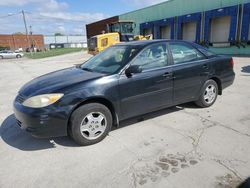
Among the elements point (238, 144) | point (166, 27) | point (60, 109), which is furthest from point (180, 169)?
point (166, 27)

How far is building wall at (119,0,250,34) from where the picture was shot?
1858 cm

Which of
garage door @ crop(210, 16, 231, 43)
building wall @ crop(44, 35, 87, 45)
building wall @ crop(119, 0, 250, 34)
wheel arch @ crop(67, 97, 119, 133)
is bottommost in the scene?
wheel arch @ crop(67, 97, 119, 133)

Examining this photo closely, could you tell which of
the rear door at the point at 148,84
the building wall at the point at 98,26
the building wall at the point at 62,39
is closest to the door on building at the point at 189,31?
the building wall at the point at 98,26

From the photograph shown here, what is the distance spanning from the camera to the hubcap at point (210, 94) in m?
4.61

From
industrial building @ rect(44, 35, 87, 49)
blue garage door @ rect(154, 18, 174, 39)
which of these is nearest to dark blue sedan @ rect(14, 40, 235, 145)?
blue garage door @ rect(154, 18, 174, 39)

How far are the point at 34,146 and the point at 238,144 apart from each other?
323 centimetres

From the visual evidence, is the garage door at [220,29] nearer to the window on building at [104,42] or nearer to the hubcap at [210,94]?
the window on building at [104,42]

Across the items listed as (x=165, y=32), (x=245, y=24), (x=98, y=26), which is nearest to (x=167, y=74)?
(x=245, y=24)

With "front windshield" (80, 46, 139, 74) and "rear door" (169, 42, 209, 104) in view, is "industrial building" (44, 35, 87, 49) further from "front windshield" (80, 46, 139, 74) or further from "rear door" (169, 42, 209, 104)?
"rear door" (169, 42, 209, 104)

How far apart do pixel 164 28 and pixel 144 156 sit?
24361 mm

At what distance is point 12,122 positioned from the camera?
14.2 ft

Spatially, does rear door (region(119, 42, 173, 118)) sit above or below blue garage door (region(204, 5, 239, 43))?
below

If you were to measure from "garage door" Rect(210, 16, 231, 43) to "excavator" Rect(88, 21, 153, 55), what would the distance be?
7.55 metres

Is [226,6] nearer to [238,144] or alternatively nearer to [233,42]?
[233,42]
